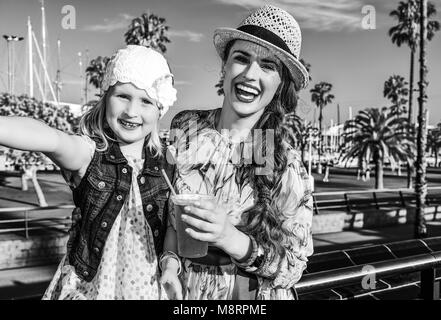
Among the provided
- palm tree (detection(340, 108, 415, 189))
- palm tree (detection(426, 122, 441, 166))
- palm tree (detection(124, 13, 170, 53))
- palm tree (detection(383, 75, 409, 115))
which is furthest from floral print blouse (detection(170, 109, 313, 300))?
palm tree (detection(426, 122, 441, 166))

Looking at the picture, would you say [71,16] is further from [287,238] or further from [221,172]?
[287,238]

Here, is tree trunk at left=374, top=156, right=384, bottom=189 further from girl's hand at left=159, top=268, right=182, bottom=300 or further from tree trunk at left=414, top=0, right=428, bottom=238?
girl's hand at left=159, top=268, right=182, bottom=300

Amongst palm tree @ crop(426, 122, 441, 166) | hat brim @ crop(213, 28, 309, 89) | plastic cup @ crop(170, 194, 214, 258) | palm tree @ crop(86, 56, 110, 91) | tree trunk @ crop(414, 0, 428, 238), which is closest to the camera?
plastic cup @ crop(170, 194, 214, 258)

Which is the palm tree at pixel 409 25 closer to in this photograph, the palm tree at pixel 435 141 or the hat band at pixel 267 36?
the hat band at pixel 267 36

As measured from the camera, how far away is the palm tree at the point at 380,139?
28047 millimetres

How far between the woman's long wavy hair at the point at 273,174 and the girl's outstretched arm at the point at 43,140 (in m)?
0.62

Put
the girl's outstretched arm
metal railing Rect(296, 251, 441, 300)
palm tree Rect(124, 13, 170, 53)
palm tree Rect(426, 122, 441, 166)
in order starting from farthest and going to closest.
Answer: palm tree Rect(426, 122, 441, 166)
palm tree Rect(124, 13, 170, 53)
metal railing Rect(296, 251, 441, 300)
the girl's outstretched arm

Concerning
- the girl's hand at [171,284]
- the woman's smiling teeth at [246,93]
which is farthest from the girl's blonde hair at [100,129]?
the girl's hand at [171,284]

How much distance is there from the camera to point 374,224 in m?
19.0

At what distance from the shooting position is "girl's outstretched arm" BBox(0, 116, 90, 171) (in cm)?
130

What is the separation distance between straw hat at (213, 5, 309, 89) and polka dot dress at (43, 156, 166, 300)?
0.74 m

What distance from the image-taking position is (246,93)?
1.82 meters
